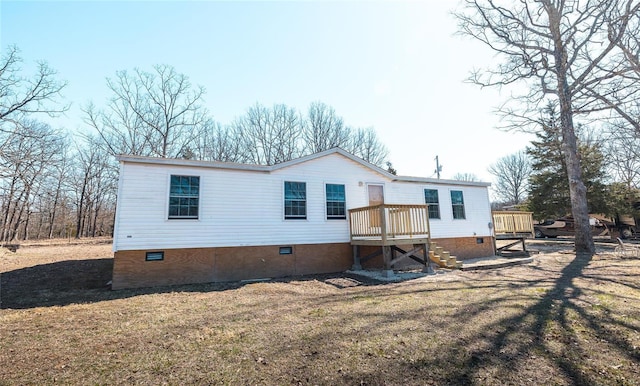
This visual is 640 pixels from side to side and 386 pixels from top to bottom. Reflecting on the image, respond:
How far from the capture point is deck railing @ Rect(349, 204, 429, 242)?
9.66 metres

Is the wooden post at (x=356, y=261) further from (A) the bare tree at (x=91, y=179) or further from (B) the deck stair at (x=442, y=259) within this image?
(A) the bare tree at (x=91, y=179)

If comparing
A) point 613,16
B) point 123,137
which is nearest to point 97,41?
point 613,16

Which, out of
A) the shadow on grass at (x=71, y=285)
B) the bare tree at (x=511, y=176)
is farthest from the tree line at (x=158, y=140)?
the bare tree at (x=511, y=176)

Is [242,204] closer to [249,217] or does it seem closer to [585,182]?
[249,217]

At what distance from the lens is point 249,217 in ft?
31.2

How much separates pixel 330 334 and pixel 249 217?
19.9 feet

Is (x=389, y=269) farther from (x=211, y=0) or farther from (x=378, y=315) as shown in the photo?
(x=211, y=0)

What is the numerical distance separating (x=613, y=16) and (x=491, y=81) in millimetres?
3749

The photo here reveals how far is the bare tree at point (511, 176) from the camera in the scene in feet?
144

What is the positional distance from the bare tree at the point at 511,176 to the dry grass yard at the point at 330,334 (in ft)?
142

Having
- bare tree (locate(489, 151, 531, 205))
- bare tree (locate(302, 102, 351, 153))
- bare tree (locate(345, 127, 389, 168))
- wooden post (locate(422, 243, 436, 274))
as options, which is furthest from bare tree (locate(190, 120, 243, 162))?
bare tree (locate(489, 151, 531, 205))

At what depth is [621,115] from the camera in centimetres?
945

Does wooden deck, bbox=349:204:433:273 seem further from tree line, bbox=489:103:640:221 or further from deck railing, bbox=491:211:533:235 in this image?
tree line, bbox=489:103:640:221

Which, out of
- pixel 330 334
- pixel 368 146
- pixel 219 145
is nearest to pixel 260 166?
pixel 330 334
